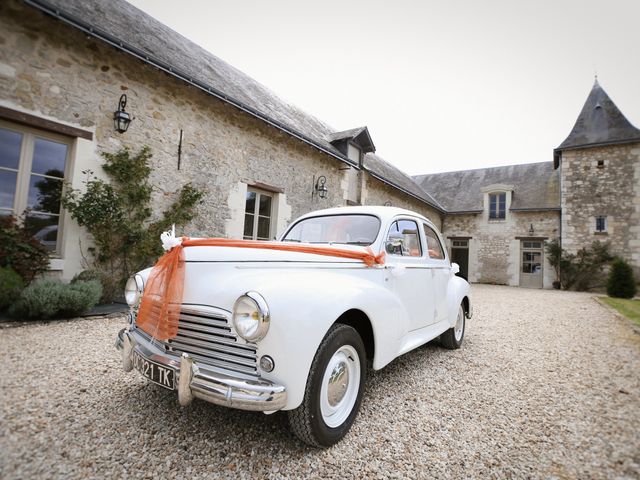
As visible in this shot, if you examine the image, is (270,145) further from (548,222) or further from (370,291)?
(548,222)

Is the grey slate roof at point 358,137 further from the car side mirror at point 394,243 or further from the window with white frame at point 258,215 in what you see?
the car side mirror at point 394,243

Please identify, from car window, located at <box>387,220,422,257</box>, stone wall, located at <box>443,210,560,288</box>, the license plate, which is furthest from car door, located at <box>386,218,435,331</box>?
stone wall, located at <box>443,210,560,288</box>

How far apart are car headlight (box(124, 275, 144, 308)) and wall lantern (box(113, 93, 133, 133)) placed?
3.70 m

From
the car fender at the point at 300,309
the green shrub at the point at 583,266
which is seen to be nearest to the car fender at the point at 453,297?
the car fender at the point at 300,309

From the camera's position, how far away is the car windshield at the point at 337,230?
281cm

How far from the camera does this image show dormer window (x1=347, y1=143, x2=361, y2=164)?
9.79 m

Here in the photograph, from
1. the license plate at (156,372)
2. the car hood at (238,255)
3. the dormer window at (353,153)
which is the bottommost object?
the license plate at (156,372)

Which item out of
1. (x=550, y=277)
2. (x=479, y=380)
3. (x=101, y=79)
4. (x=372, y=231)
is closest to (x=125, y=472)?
(x=372, y=231)

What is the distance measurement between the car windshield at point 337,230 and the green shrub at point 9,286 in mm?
3191

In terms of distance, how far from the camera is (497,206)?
1672 centimetres

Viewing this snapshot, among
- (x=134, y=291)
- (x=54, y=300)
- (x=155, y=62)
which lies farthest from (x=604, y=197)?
(x=54, y=300)

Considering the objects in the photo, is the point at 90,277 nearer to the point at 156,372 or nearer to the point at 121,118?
the point at 121,118

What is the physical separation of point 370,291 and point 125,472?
164 cm

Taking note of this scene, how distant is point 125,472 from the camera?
1.53m
